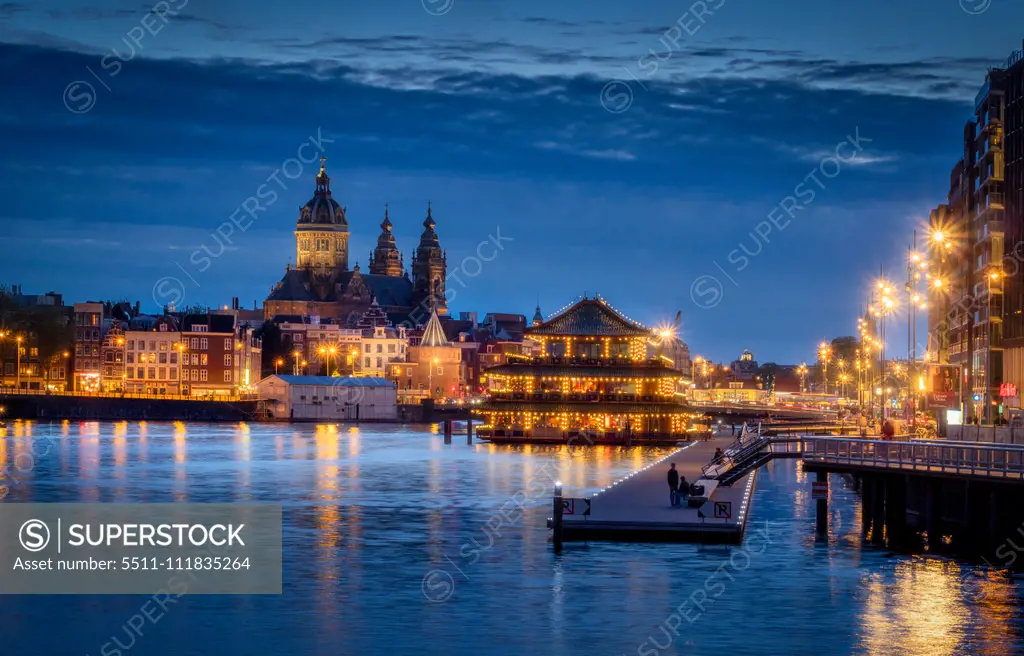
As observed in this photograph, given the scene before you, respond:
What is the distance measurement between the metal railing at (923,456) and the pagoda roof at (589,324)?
262 ft

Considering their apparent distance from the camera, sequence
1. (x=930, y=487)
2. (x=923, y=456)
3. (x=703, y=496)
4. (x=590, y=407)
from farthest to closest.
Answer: (x=590, y=407) < (x=703, y=496) < (x=923, y=456) < (x=930, y=487)

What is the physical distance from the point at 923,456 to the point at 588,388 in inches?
3477

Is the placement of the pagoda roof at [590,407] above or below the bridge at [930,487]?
above

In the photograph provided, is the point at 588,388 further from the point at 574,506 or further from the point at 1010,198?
the point at 574,506

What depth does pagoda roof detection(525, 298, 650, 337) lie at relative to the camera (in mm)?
152875

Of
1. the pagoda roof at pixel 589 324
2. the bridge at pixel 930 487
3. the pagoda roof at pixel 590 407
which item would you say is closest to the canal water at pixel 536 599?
the bridge at pixel 930 487

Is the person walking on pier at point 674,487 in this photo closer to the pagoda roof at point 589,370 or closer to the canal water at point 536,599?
the canal water at point 536,599

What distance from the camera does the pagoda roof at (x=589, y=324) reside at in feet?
502

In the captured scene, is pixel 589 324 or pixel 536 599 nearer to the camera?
pixel 536 599

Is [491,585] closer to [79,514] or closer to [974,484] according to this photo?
[974,484]

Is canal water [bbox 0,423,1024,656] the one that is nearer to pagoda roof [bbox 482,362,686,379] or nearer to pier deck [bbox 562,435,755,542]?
pier deck [bbox 562,435,755,542]

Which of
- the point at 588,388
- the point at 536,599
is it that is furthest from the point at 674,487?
the point at 588,388

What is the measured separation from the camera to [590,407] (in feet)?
496

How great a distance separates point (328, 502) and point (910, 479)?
33393mm
